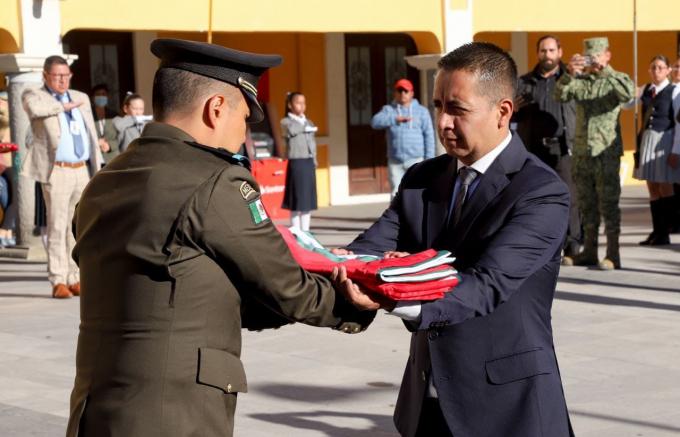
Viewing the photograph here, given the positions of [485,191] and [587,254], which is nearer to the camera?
[485,191]

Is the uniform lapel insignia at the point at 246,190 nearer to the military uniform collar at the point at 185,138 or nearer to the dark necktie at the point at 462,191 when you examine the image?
the military uniform collar at the point at 185,138

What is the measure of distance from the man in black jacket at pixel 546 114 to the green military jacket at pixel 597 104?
520 millimetres

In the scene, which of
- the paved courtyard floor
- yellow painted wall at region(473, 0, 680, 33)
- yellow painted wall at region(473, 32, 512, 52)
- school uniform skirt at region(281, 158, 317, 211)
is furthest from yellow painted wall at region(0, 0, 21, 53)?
yellow painted wall at region(473, 32, 512, 52)

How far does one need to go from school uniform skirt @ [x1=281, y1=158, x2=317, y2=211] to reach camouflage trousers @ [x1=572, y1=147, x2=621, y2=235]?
4110 mm

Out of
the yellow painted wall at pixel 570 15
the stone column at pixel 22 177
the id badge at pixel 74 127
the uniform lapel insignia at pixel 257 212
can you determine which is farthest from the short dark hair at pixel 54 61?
the yellow painted wall at pixel 570 15

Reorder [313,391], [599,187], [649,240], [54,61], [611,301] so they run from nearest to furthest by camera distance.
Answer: [313,391] → [611,301] → [54,61] → [599,187] → [649,240]

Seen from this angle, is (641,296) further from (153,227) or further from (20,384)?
(153,227)

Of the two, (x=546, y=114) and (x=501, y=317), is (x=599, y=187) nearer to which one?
(x=546, y=114)

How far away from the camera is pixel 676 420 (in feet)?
21.7

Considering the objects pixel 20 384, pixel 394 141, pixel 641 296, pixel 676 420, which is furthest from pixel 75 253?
pixel 394 141

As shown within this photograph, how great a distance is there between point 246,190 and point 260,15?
13568 millimetres

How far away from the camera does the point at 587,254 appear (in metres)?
12.4

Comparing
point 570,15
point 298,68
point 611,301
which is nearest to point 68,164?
point 611,301

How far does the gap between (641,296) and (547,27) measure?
9275 mm
